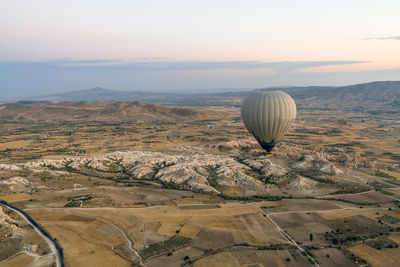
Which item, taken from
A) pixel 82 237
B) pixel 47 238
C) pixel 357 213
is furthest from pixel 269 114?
pixel 47 238

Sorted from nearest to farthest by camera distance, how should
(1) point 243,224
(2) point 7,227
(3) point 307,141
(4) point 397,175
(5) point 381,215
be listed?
1. (2) point 7,227
2. (1) point 243,224
3. (5) point 381,215
4. (4) point 397,175
5. (3) point 307,141

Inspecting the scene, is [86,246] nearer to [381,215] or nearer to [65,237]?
[65,237]

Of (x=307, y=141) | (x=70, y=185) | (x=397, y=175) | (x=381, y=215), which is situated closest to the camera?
(x=381, y=215)

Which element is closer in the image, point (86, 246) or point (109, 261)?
point (109, 261)

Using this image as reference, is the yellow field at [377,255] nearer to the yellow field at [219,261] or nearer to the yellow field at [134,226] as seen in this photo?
the yellow field at [134,226]

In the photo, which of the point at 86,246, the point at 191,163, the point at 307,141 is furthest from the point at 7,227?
the point at 307,141

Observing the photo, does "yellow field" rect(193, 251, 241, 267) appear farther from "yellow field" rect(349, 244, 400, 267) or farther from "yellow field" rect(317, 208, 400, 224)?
"yellow field" rect(317, 208, 400, 224)

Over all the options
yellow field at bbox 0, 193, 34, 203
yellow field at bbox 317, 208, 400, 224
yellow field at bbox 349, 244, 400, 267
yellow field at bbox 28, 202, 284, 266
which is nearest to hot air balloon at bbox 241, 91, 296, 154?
yellow field at bbox 28, 202, 284, 266

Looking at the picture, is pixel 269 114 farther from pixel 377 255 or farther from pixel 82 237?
pixel 82 237
